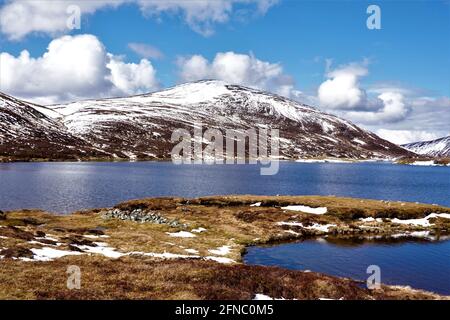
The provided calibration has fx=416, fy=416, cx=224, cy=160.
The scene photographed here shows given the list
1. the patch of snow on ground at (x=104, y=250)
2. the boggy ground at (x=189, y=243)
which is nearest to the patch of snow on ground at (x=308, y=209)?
the boggy ground at (x=189, y=243)

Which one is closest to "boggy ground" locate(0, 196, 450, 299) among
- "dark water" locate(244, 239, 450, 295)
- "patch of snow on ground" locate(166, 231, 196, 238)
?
"patch of snow on ground" locate(166, 231, 196, 238)

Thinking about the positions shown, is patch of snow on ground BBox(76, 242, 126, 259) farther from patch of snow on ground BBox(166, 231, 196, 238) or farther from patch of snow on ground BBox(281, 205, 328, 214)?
patch of snow on ground BBox(281, 205, 328, 214)

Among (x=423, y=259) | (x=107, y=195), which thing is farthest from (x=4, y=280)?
(x=107, y=195)

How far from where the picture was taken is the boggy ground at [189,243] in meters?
27.7

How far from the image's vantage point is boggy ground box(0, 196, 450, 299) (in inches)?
1091

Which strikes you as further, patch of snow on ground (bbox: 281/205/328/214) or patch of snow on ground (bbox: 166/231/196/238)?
patch of snow on ground (bbox: 281/205/328/214)

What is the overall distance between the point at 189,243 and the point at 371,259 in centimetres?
2182

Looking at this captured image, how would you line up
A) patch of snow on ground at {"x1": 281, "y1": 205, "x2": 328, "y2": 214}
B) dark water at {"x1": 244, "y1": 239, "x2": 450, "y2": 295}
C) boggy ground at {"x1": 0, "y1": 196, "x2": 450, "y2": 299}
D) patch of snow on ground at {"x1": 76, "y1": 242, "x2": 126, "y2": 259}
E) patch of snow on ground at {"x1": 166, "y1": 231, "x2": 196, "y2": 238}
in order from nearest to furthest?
boggy ground at {"x1": 0, "y1": 196, "x2": 450, "y2": 299}
patch of snow on ground at {"x1": 76, "y1": 242, "x2": 126, "y2": 259}
dark water at {"x1": 244, "y1": 239, "x2": 450, "y2": 295}
patch of snow on ground at {"x1": 166, "y1": 231, "x2": 196, "y2": 238}
patch of snow on ground at {"x1": 281, "y1": 205, "x2": 328, "y2": 214}

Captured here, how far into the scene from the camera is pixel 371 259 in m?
49.4

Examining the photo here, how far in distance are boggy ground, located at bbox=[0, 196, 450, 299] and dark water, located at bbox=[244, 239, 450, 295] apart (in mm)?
4135

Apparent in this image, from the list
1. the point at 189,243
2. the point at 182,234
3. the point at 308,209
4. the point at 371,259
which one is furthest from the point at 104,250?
the point at 308,209

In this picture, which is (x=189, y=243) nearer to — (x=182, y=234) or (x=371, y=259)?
(x=182, y=234)

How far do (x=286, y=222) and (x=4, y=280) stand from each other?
50.5 metres
